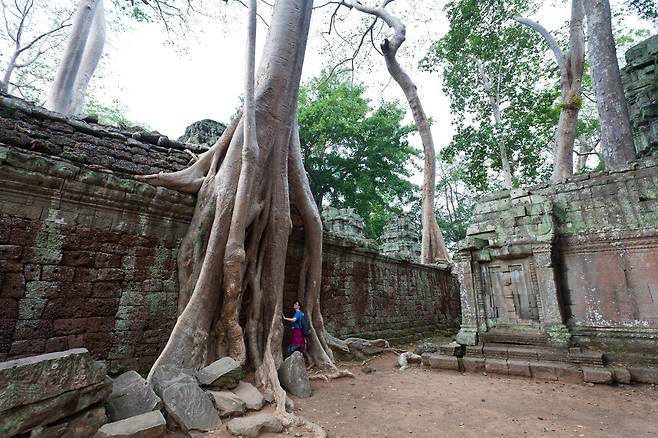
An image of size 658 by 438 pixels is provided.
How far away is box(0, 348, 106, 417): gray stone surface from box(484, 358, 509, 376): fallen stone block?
15.4ft

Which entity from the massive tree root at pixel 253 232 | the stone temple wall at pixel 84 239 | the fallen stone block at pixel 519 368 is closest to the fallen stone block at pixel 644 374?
the fallen stone block at pixel 519 368

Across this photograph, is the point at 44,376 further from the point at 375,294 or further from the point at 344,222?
the point at 344,222

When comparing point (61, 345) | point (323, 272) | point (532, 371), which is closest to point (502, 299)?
point (532, 371)

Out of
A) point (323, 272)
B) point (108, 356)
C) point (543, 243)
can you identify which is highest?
point (543, 243)

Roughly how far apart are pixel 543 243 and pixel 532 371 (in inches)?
75.0

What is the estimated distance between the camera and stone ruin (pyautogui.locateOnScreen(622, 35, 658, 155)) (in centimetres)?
695

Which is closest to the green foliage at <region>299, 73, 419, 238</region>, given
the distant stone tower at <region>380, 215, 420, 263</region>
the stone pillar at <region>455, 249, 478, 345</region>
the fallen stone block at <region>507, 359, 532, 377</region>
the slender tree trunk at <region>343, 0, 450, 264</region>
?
the distant stone tower at <region>380, 215, 420, 263</region>

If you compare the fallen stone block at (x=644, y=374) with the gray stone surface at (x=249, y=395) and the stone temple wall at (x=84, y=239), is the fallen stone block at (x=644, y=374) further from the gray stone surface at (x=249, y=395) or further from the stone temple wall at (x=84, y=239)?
the stone temple wall at (x=84, y=239)

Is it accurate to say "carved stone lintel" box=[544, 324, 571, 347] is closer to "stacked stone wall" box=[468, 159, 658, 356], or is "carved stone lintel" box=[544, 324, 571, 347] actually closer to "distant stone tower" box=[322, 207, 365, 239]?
"stacked stone wall" box=[468, 159, 658, 356]

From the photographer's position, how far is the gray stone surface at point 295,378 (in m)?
3.55

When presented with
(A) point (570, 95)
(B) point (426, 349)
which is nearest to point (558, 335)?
(B) point (426, 349)

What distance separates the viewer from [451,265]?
11.1 m

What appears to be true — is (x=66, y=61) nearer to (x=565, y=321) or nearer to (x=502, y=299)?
(x=502, y=299)

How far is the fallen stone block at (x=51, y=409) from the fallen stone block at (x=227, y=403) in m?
0.90
